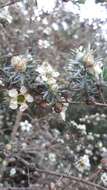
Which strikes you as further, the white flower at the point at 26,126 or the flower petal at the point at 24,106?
the white flower at the point at 26,126

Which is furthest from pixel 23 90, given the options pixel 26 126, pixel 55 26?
pixel 55 26

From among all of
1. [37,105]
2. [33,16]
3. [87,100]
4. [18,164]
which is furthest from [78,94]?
[18,164]

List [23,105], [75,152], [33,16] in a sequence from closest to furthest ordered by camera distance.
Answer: [23,105] < [33,16] < [75,152]

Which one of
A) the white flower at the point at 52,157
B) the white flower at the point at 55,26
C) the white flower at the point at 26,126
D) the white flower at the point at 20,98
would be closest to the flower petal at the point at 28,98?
the white flower at the point at 20,98

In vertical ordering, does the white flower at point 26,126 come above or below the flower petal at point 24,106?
below

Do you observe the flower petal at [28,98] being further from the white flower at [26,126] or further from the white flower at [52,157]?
the white flower at [52,157]

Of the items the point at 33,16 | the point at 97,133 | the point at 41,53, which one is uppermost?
the point at 33,16

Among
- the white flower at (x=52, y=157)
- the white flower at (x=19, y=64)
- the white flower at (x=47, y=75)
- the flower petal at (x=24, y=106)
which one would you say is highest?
the white flower at (x=19, y=64)

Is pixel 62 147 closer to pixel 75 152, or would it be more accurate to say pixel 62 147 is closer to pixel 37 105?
pixel 75 152

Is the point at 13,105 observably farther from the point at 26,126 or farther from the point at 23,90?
the point at 26,126
